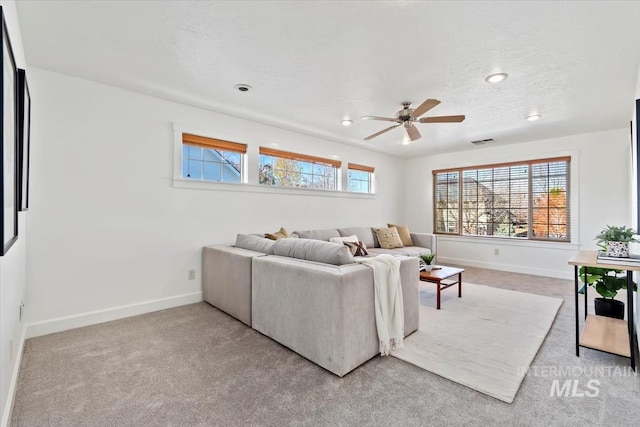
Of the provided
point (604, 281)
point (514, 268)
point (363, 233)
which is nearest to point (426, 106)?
point (604, 281)

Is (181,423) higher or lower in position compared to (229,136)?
lower

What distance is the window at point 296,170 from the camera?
15.1 feet

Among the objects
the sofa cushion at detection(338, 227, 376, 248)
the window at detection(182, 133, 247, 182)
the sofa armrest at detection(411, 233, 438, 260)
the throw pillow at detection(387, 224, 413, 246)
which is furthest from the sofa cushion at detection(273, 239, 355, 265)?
the sofa armrest at detection(411, 233, 438, 260)

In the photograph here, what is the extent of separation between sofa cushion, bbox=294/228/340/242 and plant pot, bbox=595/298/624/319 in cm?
325

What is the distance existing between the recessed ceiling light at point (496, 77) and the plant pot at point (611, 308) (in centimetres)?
231

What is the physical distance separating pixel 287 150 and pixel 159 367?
3.38 metres

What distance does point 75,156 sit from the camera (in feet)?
9.76

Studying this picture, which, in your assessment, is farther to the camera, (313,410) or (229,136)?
(229,136)

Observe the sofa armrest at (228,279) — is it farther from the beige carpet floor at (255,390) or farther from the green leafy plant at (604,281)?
the green leafy plant at (604,281)

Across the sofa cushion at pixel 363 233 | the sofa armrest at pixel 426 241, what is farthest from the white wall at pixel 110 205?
the sofa armrest at pixel 426 241

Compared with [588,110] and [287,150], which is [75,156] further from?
[588,110]

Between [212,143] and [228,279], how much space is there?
1792mm

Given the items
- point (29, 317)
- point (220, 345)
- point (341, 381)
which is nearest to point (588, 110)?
point (341, 381)

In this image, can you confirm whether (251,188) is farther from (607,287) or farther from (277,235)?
(607,287)
